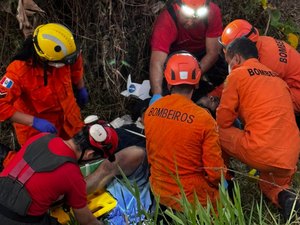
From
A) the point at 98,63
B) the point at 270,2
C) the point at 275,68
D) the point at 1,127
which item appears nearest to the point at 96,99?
the point at 98,63

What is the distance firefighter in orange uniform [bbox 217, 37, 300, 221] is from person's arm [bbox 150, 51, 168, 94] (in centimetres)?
112

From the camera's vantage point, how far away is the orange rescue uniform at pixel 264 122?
3.59 m

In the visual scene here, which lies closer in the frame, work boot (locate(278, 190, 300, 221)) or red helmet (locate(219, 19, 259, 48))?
work boot (locate(278, 190, 300, 221))

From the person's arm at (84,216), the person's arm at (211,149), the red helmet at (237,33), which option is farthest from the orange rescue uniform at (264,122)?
the person's arm at (84,216)

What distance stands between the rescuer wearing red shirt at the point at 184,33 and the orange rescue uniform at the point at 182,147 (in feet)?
4.64

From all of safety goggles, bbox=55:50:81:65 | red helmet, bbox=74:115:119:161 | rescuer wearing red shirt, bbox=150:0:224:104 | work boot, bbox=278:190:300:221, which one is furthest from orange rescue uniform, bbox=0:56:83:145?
work boot, bbox=278:190:300:221

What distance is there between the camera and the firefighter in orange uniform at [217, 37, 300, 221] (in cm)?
359

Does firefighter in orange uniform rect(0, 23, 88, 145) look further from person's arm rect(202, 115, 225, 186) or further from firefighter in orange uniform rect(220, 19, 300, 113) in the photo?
firefighter in orange uniform rect(220, 19, 300, 113)

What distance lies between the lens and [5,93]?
3676 millimetres

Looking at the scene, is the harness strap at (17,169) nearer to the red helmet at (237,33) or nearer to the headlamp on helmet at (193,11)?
the red helmet at (237,33)

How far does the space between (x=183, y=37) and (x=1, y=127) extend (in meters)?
2.02

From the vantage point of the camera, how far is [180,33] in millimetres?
4984

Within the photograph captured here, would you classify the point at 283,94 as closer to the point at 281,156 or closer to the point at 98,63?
the point at 281,156

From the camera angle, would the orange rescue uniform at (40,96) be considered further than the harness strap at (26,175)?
Yes
